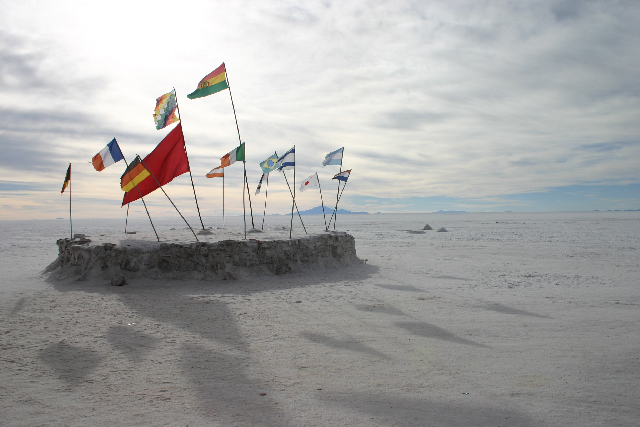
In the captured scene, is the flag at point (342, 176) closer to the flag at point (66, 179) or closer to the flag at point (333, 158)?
the flag at point (333, 158)

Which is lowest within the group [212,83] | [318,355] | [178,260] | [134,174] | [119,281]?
[318,355]

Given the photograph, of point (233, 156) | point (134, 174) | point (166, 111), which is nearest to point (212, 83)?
point (166, 111)

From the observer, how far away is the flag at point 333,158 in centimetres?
1597

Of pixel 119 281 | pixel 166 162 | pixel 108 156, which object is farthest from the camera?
pixel 108 156

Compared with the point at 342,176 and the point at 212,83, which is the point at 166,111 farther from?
the point at 342,176

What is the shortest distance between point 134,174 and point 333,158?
8.00 m

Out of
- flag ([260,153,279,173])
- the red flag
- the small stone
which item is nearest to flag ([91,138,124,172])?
the red flag

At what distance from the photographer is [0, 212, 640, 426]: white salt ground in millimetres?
3578

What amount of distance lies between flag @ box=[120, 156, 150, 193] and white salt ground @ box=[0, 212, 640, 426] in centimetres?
282

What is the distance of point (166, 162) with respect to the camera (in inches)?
419

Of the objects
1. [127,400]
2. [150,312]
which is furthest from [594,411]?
[150,312]

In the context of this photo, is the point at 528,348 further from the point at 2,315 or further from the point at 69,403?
the point at 2,315

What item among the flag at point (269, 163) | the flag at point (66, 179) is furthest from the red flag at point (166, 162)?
the flag at point (269, 163)

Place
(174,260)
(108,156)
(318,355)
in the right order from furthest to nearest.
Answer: (108,156), (174,260), (318,355)
